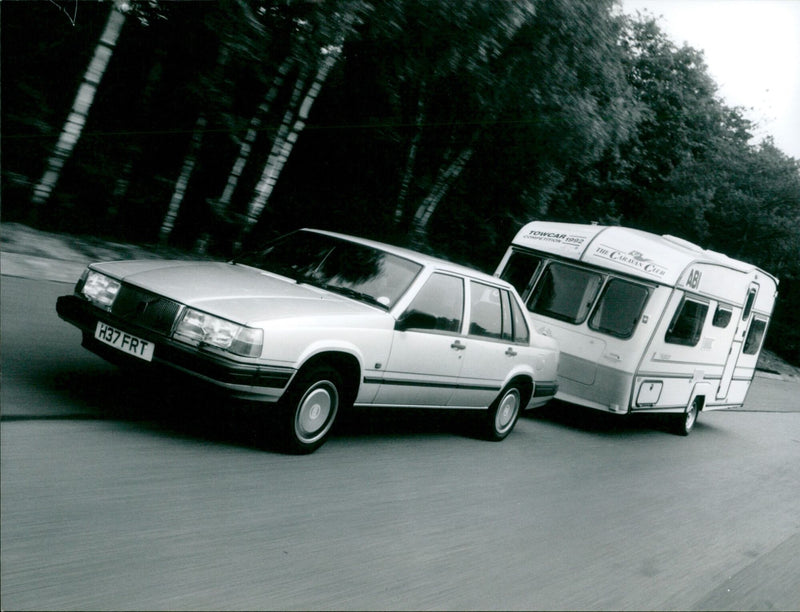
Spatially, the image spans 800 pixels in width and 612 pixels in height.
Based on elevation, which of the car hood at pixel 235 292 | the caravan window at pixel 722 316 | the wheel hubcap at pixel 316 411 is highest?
the caravan window at pixel 722 316

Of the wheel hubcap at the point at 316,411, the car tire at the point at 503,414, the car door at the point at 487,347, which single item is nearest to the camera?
the wheel hubcap at the point at 316,411

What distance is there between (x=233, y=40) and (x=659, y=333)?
269 inches

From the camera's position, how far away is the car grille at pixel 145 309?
527cm

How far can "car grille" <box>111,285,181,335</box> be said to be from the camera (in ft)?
17.3

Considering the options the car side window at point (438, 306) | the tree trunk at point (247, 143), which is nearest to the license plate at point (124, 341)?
the car side window at point (438, 306)

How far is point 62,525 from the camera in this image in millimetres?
3777

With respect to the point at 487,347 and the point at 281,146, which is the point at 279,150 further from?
the point at 487,347

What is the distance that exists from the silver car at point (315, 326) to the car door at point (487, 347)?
1 cm

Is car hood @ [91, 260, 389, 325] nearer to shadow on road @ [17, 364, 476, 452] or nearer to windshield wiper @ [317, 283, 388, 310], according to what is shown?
windshield wiper @ [317, 283, 388, 310]

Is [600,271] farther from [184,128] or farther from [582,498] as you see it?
[184,128]

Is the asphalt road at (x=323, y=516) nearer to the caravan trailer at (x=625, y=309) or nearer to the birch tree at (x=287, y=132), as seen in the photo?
the caravan trailer at (x=625, y=309)

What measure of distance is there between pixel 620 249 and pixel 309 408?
598cm

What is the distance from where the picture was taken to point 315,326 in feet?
18.0

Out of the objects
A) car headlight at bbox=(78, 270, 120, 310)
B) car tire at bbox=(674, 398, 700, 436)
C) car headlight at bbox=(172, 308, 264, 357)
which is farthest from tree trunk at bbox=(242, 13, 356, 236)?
car headlight at bbox=(172, 308, 264, 357)
